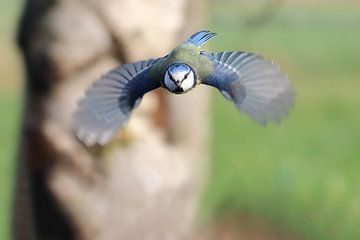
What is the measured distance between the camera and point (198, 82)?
1353 mm

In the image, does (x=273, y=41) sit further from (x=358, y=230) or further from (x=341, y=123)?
(x=358, y=230)

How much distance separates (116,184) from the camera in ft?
14.3

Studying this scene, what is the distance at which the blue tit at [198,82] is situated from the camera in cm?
138

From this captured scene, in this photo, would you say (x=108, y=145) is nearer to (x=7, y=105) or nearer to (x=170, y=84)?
(x=170, y=84)

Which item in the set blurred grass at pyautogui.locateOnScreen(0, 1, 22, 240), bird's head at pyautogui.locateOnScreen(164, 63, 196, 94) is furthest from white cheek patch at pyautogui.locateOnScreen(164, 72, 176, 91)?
blurred grass at pyautogui.locateOnScreen(0, 1, 22, 240)

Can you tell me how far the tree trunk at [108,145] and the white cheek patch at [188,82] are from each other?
2786 millimetres

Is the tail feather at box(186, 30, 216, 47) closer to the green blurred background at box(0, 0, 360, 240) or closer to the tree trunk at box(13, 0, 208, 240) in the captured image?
the green blurred background at box(0, 0, 360, 240)

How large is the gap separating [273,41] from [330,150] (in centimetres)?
587

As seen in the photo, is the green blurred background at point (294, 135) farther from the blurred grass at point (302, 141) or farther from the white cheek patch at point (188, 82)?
the white cheek patch at point (188, 82)

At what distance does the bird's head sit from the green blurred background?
261mm

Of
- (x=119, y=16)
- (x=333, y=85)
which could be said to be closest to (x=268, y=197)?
(x=119, y=16)

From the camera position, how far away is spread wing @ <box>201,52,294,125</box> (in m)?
1.38

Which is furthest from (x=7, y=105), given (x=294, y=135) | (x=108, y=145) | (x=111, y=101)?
(x=111, y=101)

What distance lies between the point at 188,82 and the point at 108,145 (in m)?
3.03
